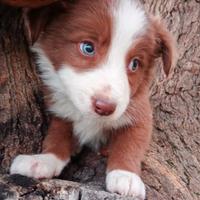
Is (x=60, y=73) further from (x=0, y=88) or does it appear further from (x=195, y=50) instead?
(x=195, y=50)

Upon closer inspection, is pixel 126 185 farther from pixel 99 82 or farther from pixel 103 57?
pixel 103 57

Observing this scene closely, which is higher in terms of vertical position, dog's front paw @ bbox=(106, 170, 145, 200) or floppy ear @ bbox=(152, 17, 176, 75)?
floppy ear @ bbox=(152, 17, 176, 75)

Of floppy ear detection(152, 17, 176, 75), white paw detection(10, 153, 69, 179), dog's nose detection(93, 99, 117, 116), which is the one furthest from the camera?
floppy ear detection(152, 17, 176, 75)

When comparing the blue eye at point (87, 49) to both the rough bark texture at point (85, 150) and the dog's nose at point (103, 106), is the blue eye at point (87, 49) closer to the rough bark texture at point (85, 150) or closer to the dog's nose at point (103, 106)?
the dog's nose at point (103, 106)

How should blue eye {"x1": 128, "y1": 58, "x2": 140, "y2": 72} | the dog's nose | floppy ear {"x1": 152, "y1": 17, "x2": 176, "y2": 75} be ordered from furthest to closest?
floppy ear {"x1": 152, "y1": 17, "x2": 176, "y2": 75}
blue eye {"x1": 128, "y1": 58, "x2": 140, "y2": 72}
the dog's nose

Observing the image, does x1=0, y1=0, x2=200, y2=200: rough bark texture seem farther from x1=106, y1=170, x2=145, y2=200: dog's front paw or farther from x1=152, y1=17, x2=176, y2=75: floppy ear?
x1=152, y1=17, x2=176, y2=75: floppy ear

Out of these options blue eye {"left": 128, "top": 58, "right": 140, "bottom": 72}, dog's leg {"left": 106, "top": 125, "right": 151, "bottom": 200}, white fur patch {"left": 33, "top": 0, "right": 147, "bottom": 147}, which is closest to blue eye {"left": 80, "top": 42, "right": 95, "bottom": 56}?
white fur patch {"left": 33, "top": 0, "right": 147, "bottom": 147}

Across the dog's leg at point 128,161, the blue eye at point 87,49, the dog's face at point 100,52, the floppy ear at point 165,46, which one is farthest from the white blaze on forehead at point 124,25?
the dog's leg at point 128,161

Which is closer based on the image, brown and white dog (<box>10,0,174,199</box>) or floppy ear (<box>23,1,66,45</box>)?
brown and white dog (<box>10,0,174,199</box>)
